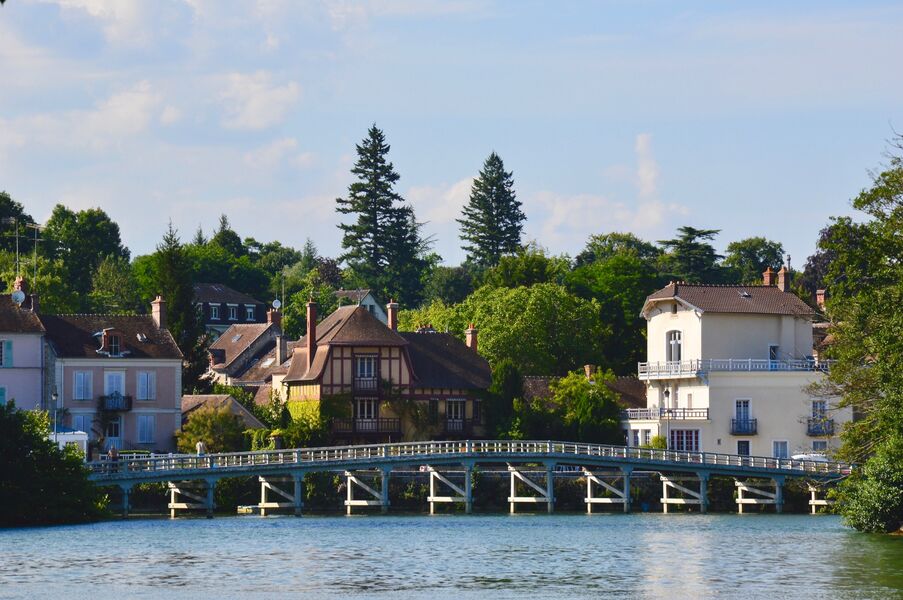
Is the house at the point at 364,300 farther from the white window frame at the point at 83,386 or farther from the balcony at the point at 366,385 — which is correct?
the white window frame at the point at 83,386

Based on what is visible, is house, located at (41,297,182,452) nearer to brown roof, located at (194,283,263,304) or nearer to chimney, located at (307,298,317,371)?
chimney, located at (307,298,317,371)

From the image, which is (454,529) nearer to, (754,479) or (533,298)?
(754,479)

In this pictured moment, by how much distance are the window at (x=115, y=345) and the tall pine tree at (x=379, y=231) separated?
67680 millimetres

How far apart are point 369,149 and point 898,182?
98.4 meters

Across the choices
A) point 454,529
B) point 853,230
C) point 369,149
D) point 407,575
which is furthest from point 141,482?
point 369,149

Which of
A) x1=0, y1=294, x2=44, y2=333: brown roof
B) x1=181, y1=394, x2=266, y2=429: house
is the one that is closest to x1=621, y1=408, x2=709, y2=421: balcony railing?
x1=181, y1=394, x2=266, y2=429: house

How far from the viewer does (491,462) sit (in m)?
86.1

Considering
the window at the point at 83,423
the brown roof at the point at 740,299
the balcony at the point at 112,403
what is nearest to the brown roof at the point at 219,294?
the balcony at the point at 112,403

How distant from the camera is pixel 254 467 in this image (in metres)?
79.8

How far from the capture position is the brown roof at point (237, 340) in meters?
121

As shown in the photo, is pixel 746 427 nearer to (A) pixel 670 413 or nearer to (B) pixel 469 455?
(A) pixel 670 413

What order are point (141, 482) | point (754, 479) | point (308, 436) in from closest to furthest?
point (141, 482), point (754, 479), point (308, 436)

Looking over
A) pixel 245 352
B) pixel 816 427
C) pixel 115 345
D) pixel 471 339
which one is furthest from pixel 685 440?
pixel 245 352

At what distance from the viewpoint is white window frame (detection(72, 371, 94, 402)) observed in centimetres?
9112
